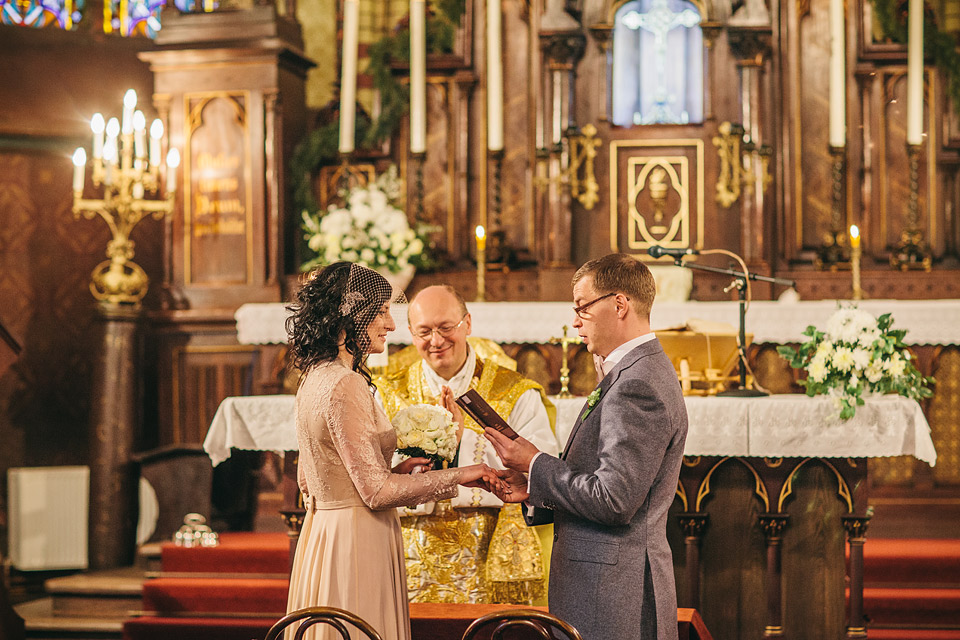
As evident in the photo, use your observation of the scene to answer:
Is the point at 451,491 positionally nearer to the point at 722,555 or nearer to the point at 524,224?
the point at 722,555

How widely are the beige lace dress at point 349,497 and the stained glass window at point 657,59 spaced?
5.30 m

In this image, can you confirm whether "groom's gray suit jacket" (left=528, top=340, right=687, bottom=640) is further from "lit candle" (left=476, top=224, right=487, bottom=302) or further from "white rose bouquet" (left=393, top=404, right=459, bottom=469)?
"lit candle" (left=476, top=224, right=487, bottom=302)

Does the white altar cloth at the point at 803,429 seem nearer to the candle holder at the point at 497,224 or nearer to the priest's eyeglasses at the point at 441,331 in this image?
the priest's eyeglasses at the point at 441,331

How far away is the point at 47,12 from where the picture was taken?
8828 millimetres

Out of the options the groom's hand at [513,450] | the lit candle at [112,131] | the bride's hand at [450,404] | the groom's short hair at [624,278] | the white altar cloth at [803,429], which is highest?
the lit candle at [112,131]

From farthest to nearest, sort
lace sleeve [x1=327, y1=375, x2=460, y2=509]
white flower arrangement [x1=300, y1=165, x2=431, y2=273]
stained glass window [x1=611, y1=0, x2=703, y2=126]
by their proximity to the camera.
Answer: stained glass window [x1=611, y1=0, x2=703, y2=126]
white flower arrangement [x1=300, y1=165, x2=431, y2=273]
lace sleeve [x1=327, y1=375, x2=460, y2=509]

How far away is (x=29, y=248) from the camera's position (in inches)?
322

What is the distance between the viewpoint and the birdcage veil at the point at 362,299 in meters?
3.21

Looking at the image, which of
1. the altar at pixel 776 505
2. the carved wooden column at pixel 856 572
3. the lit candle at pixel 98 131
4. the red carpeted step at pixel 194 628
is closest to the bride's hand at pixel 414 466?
the altar at pixel 776 505

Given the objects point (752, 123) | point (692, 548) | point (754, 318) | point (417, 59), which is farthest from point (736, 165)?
point (692, 548)

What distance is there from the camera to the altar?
15.9 ft

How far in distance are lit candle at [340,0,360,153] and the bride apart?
3.97 meters

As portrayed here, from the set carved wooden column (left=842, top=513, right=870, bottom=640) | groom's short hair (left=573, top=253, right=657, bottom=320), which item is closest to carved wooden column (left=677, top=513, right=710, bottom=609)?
carved wooden column (left=842, top=513, right=870, bottom=640)

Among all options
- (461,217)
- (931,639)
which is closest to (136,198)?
(461,217)
